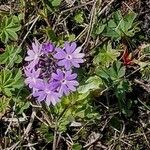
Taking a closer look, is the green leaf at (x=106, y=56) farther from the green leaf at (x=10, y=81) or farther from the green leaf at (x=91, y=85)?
the green leaf at (x=10, y=81)

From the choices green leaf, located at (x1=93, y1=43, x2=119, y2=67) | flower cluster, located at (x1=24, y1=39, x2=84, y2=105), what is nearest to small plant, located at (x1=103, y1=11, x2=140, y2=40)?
green leaf, located at (x1=93, y1=43, x2=119, y2=67)

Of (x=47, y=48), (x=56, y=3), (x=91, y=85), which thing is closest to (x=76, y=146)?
(x=91, y=85)

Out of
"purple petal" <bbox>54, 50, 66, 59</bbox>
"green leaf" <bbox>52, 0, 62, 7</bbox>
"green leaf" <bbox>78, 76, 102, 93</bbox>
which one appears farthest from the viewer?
"green leaf" <bbox>52, 0, 62, 7</bbox>

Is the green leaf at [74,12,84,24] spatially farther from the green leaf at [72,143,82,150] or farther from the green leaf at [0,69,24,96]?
the green leaf at [72,143,82,150]

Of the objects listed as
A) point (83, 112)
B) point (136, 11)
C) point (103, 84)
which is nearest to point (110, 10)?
point (136, 11)

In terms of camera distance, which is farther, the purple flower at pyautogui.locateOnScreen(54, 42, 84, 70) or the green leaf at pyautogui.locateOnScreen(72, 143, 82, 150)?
the green leaf at pyautogui.locateOnScreen(72, 143, 82, 150)

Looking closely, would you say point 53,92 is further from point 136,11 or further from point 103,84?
point 136,11

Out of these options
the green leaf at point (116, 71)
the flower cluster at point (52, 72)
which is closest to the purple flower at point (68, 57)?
the flower cluster at point (52, 72)

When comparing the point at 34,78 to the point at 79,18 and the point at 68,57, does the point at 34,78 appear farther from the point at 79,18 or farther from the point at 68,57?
the point at 79,18
